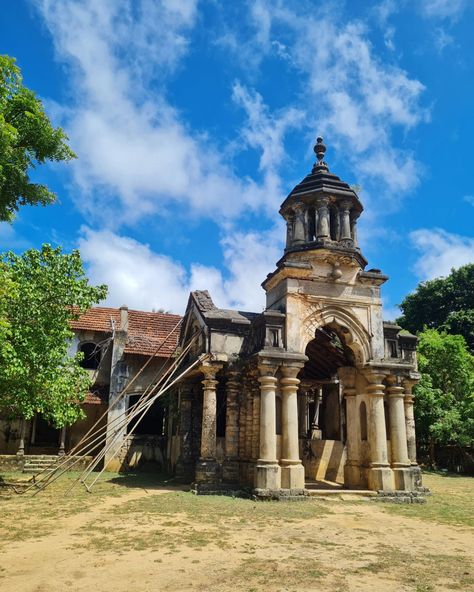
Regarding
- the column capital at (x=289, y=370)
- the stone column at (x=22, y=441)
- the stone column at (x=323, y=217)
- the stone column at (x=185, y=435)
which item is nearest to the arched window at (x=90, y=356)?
the stone column at (x=22, y=441)

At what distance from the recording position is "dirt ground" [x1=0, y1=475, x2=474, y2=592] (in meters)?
5.57

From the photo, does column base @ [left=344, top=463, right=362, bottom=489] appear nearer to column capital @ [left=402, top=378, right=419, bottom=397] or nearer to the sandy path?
column capital @ [left=402, top=378, right=419, bottom=397]


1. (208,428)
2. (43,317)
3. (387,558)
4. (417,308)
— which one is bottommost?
(387,558)

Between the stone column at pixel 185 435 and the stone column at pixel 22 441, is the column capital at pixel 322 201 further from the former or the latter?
the stone column at pixel 22 441

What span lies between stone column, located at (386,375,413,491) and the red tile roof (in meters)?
10.3

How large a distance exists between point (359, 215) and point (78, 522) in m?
11.8

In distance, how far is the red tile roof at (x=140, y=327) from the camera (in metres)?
Result: 21.2

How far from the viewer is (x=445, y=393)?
2300 centimetres

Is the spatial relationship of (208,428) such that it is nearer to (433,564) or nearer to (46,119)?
(433,564)

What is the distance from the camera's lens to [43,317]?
1244 centimetres

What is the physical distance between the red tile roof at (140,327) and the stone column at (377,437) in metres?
9.98

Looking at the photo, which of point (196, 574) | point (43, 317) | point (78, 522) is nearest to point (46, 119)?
point (43, 317)

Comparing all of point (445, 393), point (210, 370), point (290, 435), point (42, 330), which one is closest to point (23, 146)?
point (42, 330)

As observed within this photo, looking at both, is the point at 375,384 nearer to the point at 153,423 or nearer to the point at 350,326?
the point at 350,326
